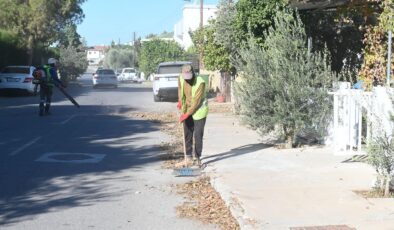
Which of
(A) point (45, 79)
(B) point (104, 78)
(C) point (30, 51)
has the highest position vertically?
(C) point (30, 51)

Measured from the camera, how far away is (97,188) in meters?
8.66

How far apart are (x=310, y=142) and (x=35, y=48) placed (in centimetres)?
3562

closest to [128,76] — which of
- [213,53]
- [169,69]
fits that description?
[169,69]

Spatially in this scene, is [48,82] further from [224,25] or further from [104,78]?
[104,78]

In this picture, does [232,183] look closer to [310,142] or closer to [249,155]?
[249,155]

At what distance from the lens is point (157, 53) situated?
66.3 meters

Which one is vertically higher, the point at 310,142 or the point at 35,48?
the point at 35,48

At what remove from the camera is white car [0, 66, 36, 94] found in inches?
1185

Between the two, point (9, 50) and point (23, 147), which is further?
point (9, 50)

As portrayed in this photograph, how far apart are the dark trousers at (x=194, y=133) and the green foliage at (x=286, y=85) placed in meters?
1.37

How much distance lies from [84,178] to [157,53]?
57559 millimetres

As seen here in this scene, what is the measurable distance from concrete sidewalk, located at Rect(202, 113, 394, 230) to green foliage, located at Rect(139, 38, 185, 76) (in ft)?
163

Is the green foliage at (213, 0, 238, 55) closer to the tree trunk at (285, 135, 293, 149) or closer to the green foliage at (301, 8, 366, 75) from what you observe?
the green foliage at (301, 8, 366, 75)

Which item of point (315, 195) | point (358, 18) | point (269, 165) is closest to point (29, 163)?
point (269, 165)
